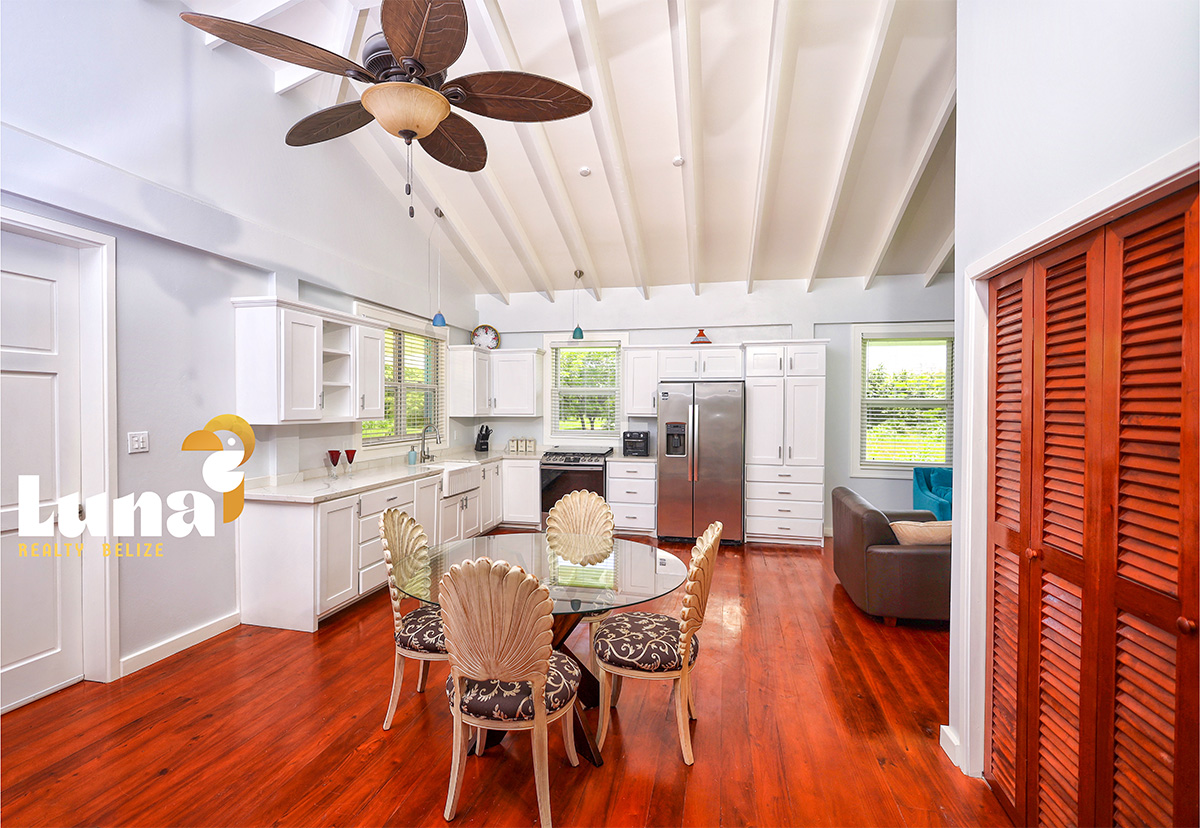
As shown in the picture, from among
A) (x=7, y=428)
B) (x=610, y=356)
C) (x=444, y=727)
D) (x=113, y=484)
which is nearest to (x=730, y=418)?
(x=610, y=356)

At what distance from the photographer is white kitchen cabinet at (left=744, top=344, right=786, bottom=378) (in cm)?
563

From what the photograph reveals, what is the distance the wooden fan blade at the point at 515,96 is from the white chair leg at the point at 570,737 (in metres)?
2.34

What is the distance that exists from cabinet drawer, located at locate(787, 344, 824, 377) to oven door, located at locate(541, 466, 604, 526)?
231cm

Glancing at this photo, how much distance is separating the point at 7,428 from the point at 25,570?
688mm

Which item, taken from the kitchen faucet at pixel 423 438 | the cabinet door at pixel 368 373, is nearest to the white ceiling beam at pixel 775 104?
the cabinet door at pixel 368 373

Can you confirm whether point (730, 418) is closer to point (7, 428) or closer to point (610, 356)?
point (610, 356)

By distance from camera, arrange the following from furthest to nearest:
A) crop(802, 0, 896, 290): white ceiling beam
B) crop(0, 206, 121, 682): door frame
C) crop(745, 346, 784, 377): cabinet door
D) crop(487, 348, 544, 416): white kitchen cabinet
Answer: crop(487, 348, 544, 416): white kitchen cabinet, crop(745, 346, 784, 377): cabinet door, crop(802, 0, 896, 290): white ceiling beam, crop(0, 206, 121, 682): door frame

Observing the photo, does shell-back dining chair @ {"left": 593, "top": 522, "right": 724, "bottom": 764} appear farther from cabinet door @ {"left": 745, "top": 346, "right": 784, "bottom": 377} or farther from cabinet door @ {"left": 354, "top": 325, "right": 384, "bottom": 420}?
cabinet door @ {"left": 745, "top": 346, "right": 784, "bottom": 377}

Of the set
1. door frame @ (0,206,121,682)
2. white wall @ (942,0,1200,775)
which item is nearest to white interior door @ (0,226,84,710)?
door frame @ (0,206,121,682)

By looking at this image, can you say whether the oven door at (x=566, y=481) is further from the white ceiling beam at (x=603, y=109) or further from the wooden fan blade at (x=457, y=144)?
the wooden fan blade at (x=457, y=144)

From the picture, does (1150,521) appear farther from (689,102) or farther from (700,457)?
(700,457)

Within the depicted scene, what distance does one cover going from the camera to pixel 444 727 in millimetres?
2426

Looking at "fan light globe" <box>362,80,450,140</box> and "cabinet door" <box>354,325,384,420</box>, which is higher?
"fan light globe" <box>362,80,450,140</box>

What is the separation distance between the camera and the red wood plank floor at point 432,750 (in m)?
1.92
